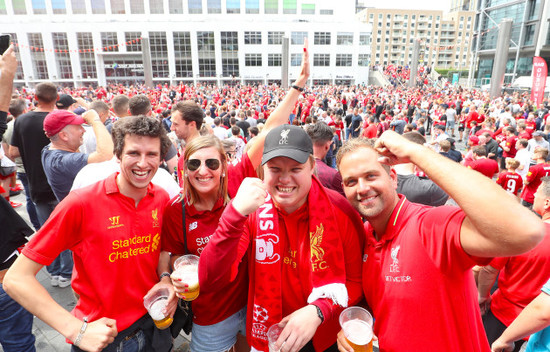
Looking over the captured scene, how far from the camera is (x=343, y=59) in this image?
55.8 metres

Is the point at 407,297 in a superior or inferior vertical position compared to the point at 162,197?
inferior

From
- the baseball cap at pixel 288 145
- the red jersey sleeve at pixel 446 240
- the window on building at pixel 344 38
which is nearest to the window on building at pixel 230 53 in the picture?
the window on building at pixel 344 38

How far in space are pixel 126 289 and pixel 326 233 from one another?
126 cm

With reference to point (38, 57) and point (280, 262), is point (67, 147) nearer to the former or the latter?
point (280, 262)

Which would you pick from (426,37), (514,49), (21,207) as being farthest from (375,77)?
(426,37)

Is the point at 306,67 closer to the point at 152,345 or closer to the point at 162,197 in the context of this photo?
the point at 162,197

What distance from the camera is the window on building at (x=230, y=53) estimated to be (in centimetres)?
5275

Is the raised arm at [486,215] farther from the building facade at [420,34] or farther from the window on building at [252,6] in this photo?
the building facade at [420,34]

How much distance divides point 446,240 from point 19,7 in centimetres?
7603

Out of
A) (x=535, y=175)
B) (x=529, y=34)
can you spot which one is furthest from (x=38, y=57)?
(x=529, y=34)

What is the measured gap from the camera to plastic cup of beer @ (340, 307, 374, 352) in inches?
55.2

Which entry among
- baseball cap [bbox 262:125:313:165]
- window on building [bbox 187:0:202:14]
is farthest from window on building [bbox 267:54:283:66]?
baseball cap [bbox 262:125:313:165]

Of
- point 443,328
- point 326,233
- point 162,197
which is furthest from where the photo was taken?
point 162,197

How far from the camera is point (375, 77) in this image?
194ft
